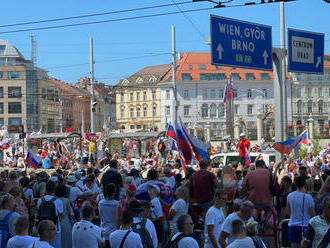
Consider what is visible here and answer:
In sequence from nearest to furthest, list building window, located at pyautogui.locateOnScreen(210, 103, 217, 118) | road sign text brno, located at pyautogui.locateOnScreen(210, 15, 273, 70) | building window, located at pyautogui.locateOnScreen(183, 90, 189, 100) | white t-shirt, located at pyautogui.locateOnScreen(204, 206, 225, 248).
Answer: white t-shirt, located at pyautogui.locateOnScreen(204, 206, 225, 248) → road sign text brno, located at pyautogui.locateOnScreen(210, 15, 273, 70) → building window, located at pyautogui.locateOnScreen(183, 90, 189, 100) → building window, located at pyautogui.locateOnScreen(210, 103, 217, 118)

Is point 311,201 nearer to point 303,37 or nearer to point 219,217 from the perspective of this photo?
point 219,217

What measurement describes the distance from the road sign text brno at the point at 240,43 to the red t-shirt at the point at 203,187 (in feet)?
23.7

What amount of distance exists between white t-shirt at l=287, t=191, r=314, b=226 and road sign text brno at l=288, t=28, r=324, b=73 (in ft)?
35.0

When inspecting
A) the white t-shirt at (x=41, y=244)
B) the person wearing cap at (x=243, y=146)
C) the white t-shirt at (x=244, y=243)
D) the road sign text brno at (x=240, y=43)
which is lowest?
the white t-shirt at (x=41, y=244)

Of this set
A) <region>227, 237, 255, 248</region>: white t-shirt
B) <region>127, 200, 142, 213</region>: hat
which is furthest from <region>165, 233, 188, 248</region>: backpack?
<region>127, 200, 142, 213</region>: hat

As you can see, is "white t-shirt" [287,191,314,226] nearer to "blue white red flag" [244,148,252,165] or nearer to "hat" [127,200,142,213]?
"hat" [127,200,142,213]

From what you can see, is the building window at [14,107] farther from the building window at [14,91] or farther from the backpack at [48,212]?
the backpack at [48,212]

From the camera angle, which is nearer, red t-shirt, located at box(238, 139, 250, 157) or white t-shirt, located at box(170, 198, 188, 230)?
white t-shirt, located at box(170, 198, 188, 230)

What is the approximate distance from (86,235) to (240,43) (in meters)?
11.7

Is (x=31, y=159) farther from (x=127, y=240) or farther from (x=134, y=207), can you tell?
(x=127, y=240)

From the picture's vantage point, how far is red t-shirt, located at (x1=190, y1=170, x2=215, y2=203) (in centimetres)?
1133

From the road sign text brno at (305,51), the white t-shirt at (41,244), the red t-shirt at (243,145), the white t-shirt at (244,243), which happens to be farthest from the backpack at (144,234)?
the road sign text brno at (305,51)

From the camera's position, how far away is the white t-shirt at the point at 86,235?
822cm

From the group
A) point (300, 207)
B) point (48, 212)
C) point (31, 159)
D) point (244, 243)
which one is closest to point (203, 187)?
point (300, 207)
